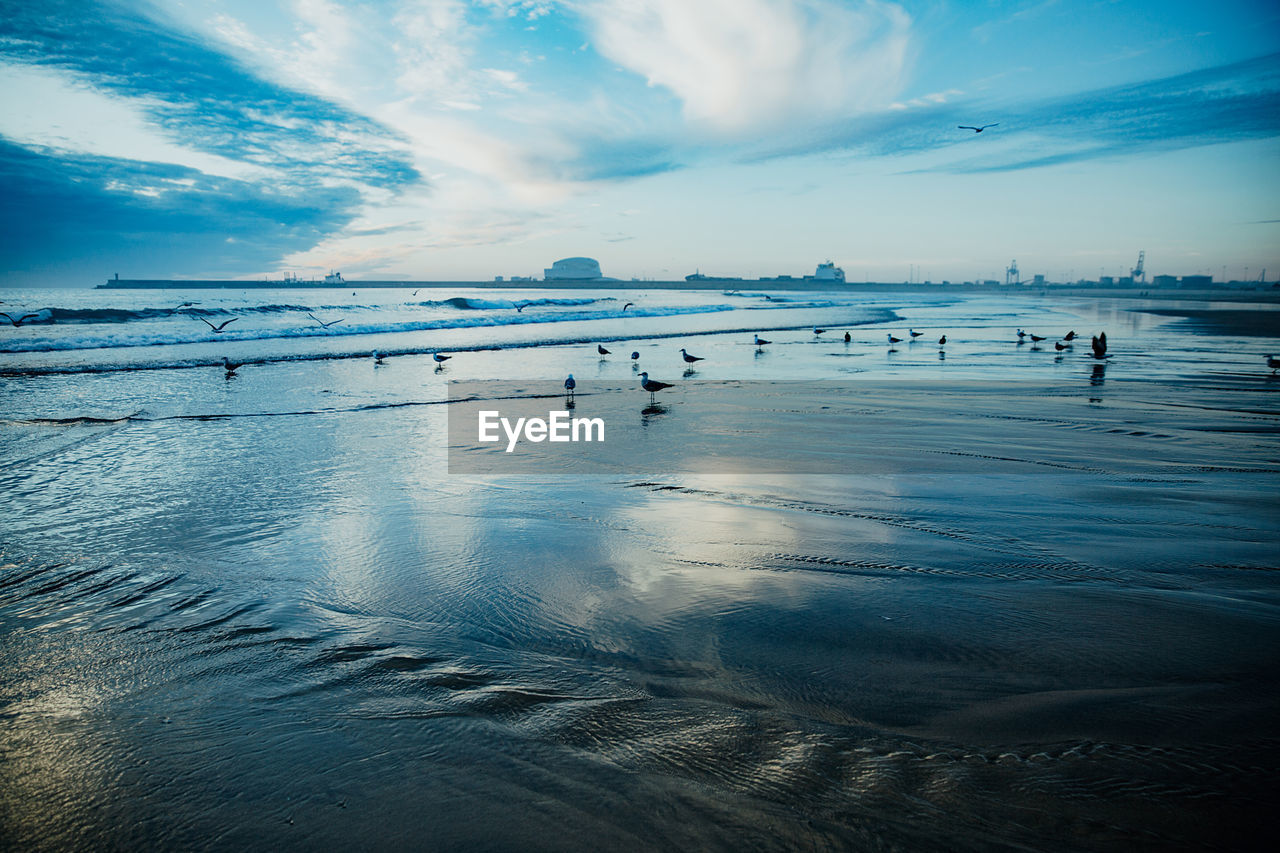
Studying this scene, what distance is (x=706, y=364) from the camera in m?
18.6

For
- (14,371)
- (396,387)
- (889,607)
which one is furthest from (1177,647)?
(14,371)

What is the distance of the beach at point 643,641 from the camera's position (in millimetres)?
2250

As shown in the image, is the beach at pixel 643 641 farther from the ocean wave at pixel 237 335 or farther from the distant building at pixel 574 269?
the distant building at pixel 574 269

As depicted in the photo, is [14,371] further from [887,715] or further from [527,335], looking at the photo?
[887,715]

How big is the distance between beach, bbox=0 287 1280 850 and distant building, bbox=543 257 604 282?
193 m

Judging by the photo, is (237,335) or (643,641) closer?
(643,641)

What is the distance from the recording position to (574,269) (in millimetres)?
194625

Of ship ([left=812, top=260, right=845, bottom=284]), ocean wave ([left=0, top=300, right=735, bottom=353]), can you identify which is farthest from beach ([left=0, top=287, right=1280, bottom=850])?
ship ([left=812, top=260, right=845, bottom=284])

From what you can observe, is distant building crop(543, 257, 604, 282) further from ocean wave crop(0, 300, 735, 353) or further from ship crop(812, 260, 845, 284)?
ocean wave crop(0, 300, 735, 353)

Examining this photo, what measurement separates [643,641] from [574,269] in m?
199

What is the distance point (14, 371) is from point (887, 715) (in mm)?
21744

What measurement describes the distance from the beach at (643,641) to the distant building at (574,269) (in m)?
193

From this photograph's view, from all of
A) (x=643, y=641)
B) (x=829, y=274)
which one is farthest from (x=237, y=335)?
(x=829, y=274)

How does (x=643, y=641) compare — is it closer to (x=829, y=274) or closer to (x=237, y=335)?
(x=237, y=335)
